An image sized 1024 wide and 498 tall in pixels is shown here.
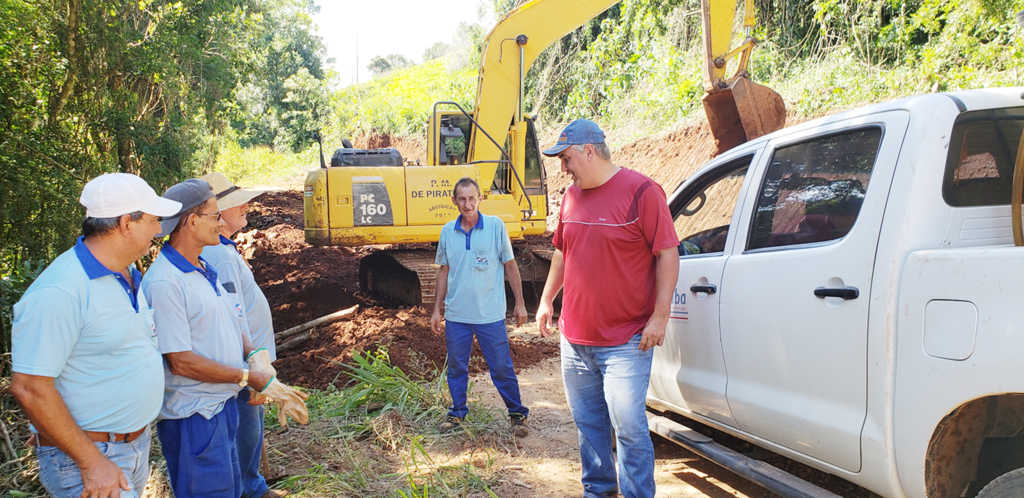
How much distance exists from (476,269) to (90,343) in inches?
114

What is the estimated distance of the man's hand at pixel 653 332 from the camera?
10.2 ft

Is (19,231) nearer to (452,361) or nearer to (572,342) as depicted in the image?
(452,361)

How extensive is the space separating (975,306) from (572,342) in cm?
174

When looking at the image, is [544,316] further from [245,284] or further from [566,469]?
[245,284]

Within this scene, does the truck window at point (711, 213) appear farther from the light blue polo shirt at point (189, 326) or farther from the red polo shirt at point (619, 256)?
the light blue polo shirt at point (189, 326)

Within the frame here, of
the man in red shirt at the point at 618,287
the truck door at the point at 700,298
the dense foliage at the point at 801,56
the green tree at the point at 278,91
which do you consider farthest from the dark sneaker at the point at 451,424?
the green tree at the point at 278,91

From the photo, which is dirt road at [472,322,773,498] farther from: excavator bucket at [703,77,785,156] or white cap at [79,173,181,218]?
excavator bucket at [703,77,785,156]

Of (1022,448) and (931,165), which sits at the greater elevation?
(931,165)

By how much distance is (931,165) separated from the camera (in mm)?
2488

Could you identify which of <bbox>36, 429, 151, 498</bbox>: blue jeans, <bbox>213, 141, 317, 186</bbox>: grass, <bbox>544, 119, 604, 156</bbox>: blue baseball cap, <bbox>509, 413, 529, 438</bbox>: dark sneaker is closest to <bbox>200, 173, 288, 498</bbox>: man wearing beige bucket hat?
<bbox>36, 429, 151, 498</bbox>: blue jeans

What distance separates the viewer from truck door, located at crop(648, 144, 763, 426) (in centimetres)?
340

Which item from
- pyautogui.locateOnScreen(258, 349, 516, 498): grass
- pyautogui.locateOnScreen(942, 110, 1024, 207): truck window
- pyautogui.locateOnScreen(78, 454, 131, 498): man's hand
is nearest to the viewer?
pyautogui.locateOnScreen(78, 454, 131, 498): man's hand

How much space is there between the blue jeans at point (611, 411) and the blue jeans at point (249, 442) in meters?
1.68

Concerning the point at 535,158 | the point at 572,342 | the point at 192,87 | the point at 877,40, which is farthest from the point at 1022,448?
the point at 192,87
